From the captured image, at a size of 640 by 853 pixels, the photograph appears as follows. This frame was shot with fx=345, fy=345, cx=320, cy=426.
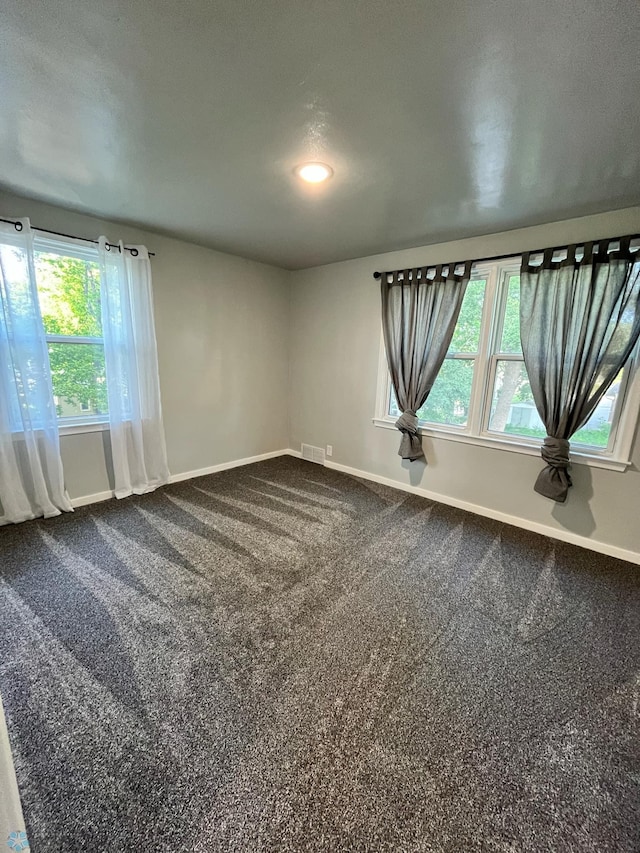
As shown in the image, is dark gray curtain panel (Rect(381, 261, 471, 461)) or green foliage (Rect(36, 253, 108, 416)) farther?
dark gray curtain panel (Rect(381, 261, 471, 461))

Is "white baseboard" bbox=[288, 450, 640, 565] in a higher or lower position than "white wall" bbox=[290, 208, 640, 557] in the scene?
lower

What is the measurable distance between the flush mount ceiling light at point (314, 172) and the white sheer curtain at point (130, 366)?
5.84 ft

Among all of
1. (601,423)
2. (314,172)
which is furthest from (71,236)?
(601,423)

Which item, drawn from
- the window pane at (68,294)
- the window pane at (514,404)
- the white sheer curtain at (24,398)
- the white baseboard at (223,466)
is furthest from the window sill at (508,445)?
the white sheer curtain at (24,398)

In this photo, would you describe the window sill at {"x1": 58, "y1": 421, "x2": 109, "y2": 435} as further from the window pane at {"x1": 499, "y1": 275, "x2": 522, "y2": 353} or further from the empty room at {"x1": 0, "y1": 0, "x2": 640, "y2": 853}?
the window pane at {"x1": 499, "y1": 275, "x2": 522, "y2": 353}

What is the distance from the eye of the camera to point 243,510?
305cm

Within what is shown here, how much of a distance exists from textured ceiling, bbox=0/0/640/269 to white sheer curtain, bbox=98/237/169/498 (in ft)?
2.02

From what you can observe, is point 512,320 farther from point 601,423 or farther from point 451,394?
point 601,423

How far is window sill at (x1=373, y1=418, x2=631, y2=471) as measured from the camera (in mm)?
2481

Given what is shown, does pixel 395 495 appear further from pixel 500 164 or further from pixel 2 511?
pixel 2 511

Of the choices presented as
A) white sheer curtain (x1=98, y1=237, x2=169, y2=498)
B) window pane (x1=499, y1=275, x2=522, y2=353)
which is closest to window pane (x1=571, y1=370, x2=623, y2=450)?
window pane (x1=499, y1=275, x2=522, y2=353)

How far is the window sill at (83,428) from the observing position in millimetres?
2883

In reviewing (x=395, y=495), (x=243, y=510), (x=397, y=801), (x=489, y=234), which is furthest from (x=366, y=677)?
(x=489, y=234)

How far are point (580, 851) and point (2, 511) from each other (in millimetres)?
3675
